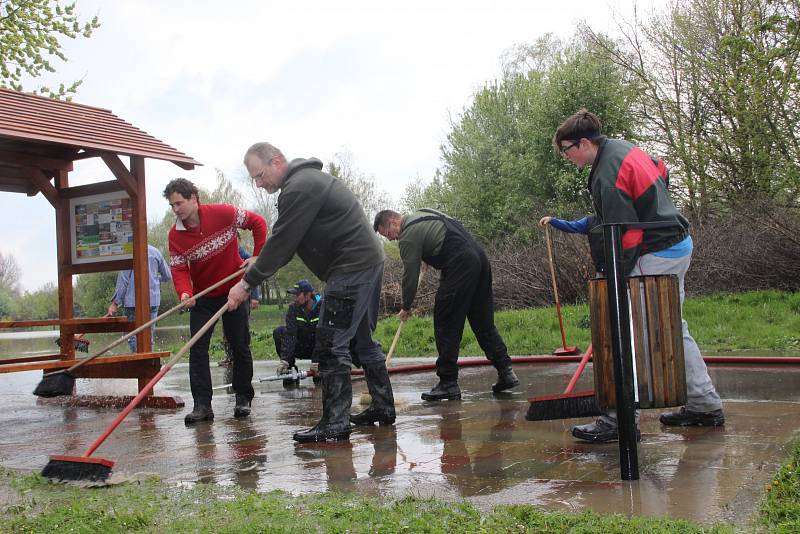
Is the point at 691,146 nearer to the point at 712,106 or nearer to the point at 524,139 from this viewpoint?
the point at 712,106

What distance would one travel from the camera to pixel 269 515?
10.5 ft

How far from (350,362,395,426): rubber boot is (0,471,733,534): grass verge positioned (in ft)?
6.56

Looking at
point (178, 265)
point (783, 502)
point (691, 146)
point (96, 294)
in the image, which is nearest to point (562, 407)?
point (783, 502)

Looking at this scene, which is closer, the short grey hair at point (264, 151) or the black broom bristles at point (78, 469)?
the black broom bristles at point (78, 469)

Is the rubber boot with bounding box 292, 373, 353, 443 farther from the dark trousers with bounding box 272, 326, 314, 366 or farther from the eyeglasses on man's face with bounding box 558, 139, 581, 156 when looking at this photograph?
the dark trousers with bounding box 272, 326, 314, 366

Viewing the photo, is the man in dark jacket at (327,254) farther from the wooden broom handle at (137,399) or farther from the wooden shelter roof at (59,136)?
the wooden shelter roof at (59,136)

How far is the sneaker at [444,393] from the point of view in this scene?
6828 mm

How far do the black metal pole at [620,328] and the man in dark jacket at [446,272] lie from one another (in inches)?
123

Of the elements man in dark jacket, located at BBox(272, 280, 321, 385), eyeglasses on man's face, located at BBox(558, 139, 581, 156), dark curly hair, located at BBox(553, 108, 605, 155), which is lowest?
man in dark jacket, located at BBox(272, 280, 321, 385)

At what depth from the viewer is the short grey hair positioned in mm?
5484

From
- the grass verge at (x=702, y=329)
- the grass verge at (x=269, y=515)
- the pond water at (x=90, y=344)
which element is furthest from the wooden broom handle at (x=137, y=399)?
the pond water at (x=90, y=344)

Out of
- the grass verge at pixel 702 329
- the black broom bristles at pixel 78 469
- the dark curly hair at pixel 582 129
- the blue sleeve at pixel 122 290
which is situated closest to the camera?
the black broom bristles at pixel 78 469

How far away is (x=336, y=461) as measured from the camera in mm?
4484

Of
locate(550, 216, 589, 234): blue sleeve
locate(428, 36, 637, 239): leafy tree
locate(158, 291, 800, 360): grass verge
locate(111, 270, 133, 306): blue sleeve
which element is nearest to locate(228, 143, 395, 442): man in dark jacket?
locate(550, 216, 589, 234): blue sleeve
